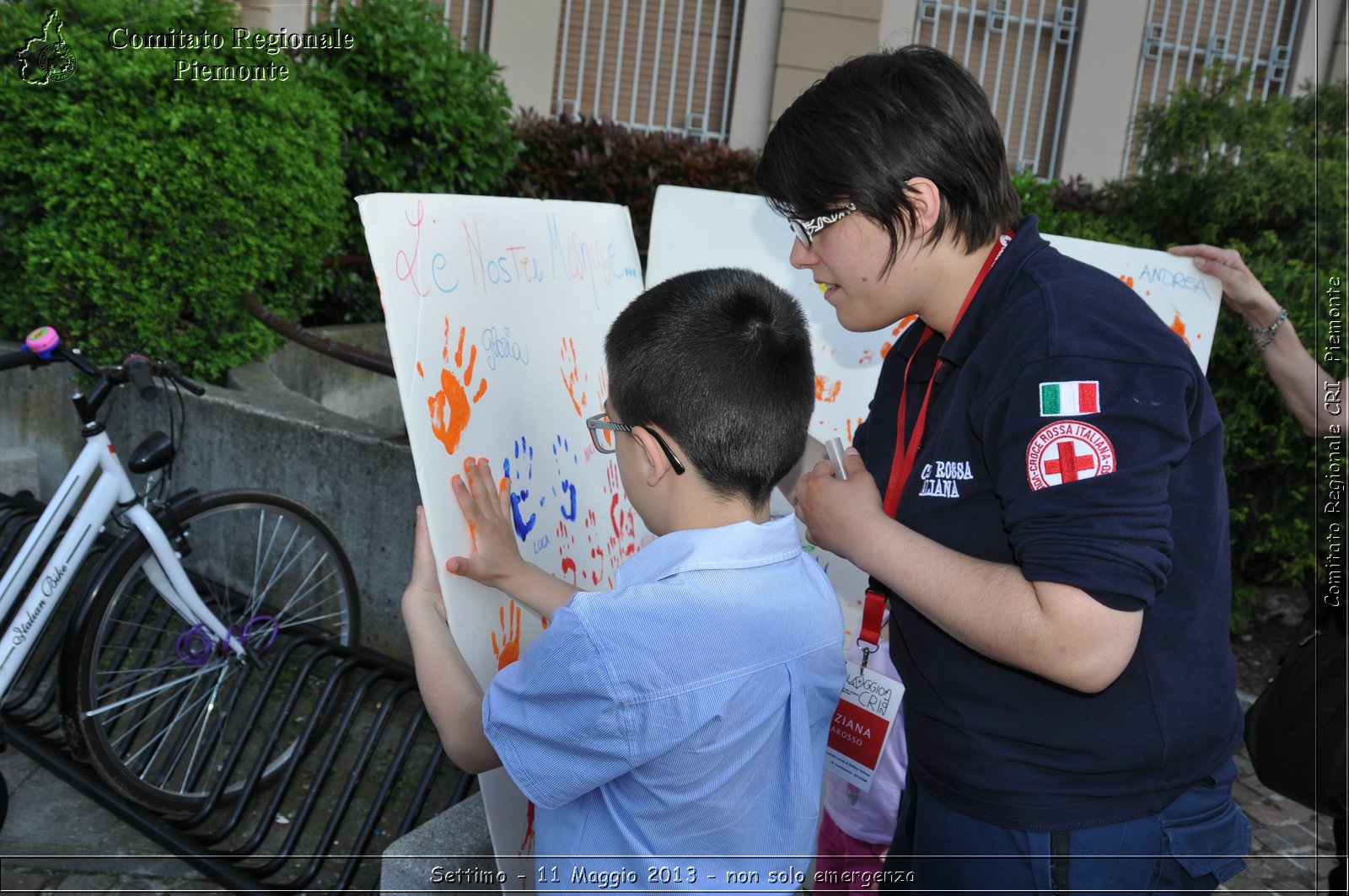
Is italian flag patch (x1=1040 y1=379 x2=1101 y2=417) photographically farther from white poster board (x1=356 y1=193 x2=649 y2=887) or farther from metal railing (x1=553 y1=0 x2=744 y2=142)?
metal railing (x1=553 y1=0 x2=744 y2=142)

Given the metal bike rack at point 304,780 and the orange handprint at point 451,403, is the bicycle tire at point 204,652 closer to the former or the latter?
the metal bike rack at point 304,780

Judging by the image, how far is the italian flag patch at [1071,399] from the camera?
1.22 m

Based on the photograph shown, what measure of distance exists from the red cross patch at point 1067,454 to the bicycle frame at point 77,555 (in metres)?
2.58

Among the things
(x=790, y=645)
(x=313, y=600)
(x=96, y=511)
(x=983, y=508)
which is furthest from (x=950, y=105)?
(x=313, y=600)

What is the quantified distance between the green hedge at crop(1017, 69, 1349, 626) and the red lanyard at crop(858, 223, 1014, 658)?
293cm

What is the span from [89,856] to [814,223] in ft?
8.41

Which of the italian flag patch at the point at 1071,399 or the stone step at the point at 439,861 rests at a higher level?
the italian flag patch at the point at 1071,399

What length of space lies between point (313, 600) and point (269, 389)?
0.96m

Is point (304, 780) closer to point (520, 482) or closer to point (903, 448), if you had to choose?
point (520, 482)

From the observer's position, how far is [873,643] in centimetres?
170

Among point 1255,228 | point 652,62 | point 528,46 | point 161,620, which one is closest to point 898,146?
point 161,620

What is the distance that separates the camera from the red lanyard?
152cm

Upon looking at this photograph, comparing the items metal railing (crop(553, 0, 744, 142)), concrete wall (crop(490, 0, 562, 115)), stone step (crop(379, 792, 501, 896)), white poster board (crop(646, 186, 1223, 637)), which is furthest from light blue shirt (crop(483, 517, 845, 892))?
metal railing (crop(553, 0, 744, 142))

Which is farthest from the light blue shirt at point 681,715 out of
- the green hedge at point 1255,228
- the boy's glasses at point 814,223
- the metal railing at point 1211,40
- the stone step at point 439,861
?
the metal railing at point 1211,40
